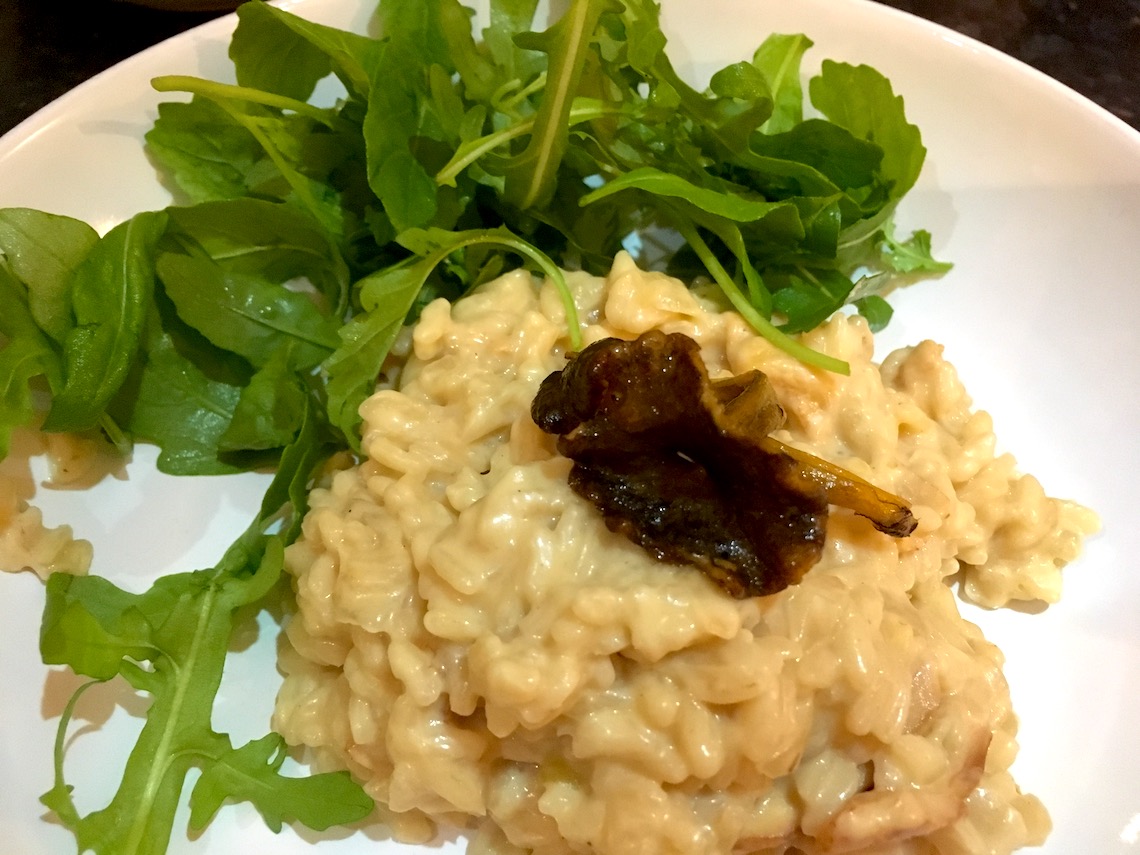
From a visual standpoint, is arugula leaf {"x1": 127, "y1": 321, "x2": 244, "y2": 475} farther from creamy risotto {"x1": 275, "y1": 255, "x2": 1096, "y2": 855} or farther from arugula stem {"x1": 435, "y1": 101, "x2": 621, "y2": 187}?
arugula stem {"x1": 435, "y1": 101, "x2": 621, "y2": 187}

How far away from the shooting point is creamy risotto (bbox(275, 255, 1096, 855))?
1160 mm

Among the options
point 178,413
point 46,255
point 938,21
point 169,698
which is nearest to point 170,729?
point 169,698

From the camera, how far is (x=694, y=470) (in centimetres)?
122

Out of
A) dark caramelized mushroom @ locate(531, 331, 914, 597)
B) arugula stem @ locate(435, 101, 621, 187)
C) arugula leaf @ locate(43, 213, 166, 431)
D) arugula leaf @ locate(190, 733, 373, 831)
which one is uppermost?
arugula stem @ locate(435, 101, 621, 187)

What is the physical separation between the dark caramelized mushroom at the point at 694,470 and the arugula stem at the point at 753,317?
0.73 feet

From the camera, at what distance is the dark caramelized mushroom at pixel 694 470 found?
Result: 1157 mm

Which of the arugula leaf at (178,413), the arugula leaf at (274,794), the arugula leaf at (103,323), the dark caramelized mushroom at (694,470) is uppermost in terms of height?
the dark caramelized mushroom at (694,470)

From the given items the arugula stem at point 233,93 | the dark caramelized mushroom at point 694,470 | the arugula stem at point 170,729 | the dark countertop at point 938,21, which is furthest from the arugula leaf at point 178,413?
the dark countertop at point 938,21

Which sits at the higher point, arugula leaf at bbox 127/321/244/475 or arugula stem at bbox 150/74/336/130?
arugula stem at bbox 150/74/336/130

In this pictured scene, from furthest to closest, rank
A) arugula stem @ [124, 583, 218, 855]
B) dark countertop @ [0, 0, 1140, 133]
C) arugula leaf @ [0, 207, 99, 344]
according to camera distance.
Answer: dark countertop @ [0, 0, 1140, 133] < arugula leaf @ [0, 207, 99, 344] < arugula stem @ [124, 583, 218, 855]

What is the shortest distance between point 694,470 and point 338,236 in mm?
812

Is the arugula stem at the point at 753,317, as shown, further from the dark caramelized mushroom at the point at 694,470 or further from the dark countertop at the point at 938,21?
the dark countertop at the point at 938,21

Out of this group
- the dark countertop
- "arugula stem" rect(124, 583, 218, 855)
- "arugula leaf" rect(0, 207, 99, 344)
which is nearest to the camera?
"arugula stem" rect(124, 583, 218, 855)

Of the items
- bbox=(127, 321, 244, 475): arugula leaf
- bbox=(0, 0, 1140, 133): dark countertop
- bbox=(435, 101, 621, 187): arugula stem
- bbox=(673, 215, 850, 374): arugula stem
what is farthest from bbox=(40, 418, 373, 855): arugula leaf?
bbox=(0, 0, 1140, 133): dark countertop
